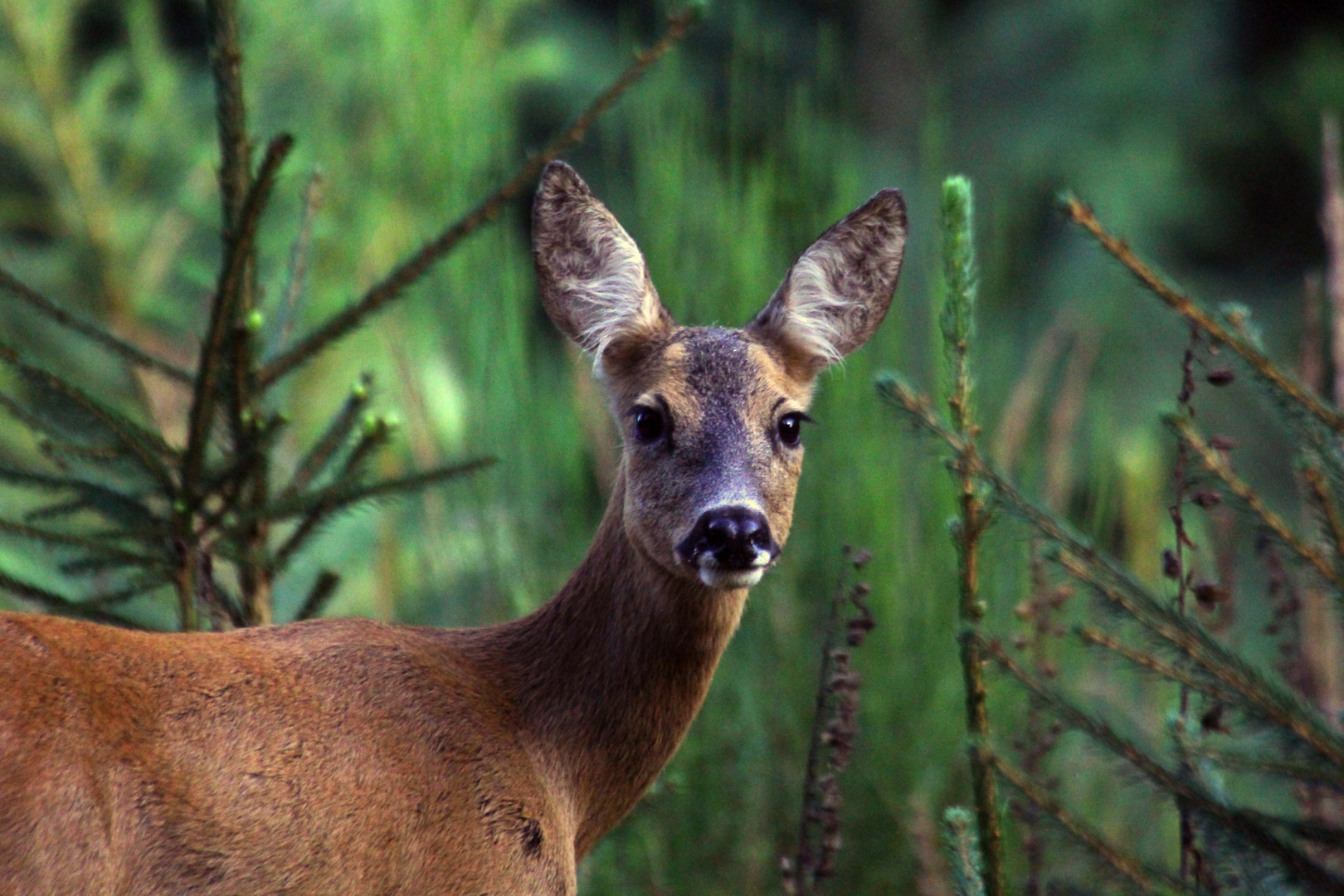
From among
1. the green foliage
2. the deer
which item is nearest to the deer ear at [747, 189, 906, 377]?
the deer

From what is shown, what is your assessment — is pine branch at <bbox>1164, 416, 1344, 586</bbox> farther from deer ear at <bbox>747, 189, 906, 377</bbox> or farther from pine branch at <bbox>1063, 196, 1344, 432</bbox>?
deer ear at <bbox>747, 189, 906, 377</bbox>

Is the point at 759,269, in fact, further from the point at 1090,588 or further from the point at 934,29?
the point at 934,29

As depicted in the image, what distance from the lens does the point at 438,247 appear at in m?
2.78

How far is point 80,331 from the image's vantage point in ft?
8.98

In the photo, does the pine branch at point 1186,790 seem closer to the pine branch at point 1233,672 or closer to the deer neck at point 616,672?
the pine branch at point 1233,672

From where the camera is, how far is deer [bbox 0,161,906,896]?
2037 millimetres

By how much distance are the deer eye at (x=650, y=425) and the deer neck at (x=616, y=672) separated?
0.20 m

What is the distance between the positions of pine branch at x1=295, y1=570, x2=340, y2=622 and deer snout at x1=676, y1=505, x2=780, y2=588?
708 millimetres

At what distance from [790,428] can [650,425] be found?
267 millimetres

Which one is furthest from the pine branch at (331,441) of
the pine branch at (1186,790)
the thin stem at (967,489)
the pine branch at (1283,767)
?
the pine branch at (1283,767)

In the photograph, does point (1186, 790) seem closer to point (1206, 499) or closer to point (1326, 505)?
point (1326, 505)

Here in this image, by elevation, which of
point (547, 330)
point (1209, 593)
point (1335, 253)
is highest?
point (547, 330)

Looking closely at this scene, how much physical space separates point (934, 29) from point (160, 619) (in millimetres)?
12015

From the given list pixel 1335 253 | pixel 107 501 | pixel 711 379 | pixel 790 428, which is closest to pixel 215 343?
pixel 107 501
